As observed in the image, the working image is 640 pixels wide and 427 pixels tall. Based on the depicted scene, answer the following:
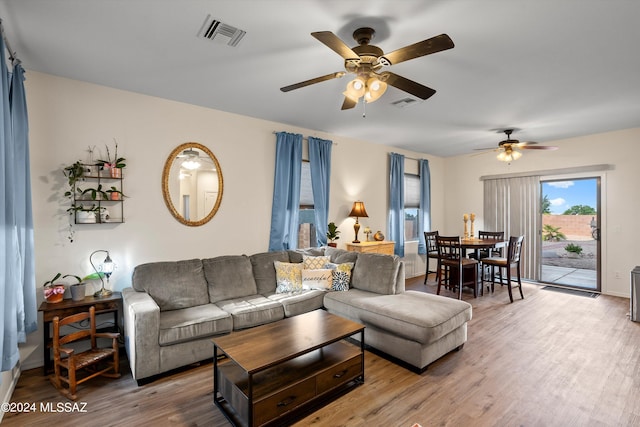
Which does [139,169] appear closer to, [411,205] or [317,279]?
[317,279]

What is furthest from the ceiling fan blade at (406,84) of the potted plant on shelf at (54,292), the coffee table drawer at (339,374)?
the potted plant on shelf at (54,292)

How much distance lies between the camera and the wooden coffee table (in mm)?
2033

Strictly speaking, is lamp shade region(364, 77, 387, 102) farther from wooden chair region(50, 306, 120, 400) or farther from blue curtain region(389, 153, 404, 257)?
blue curtain region(389, 153, 404, 257)

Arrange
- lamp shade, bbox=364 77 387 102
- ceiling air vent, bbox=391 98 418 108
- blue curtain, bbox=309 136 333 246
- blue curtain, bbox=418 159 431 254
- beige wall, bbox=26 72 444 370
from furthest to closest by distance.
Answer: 1. blue curtain, bbox=418 159 431 254
2. blue curtain, bbox=309 136 333 246
3. ceiling air vent, bbox=391 98 418 108
4. beige wall, bbox=26 72 444 370
5. lamp shade, bbox=364 77 387 102

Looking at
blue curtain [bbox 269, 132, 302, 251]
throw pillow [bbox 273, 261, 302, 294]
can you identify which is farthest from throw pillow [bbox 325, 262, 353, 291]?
blue curtain [bbox 269, 132, 302, 251]

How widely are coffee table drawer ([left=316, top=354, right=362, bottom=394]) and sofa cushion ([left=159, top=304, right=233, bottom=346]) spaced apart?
3.65ft

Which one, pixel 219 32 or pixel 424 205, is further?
pixel 424 205

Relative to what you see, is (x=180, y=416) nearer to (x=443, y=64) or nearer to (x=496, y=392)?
(x=496, y=392)

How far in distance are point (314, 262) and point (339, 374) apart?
5.61 ft

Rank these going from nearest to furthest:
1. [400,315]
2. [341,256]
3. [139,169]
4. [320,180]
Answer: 1. [400,315]
2. [139,169]
3. [341,256]
4. [320,180]

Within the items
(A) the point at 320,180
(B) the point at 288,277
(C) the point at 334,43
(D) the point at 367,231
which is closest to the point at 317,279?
(B) the point at 288,277

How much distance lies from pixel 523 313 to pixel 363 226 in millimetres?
2784

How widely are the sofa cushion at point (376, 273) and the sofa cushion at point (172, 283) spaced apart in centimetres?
183

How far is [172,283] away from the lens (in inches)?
128
